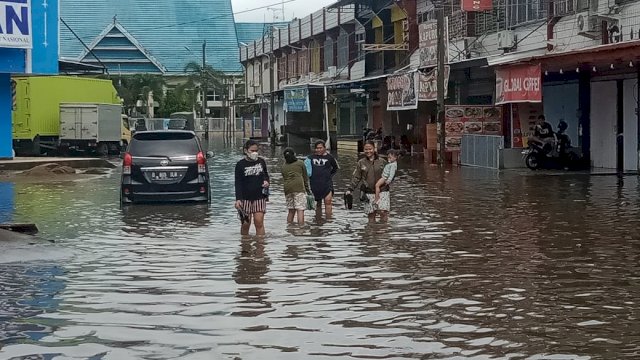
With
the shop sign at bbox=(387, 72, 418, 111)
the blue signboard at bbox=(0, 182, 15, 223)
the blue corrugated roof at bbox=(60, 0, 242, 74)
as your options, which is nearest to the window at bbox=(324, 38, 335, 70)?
the shop sign at bbox=(387, 72, 418, 111)

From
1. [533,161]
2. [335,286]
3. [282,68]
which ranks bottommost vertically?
[335,286]

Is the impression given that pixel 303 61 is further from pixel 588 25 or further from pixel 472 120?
pixel 588 25

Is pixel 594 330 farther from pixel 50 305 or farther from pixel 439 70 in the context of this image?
pixel 439 70

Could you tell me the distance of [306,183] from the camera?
16344mm

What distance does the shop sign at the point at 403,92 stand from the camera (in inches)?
1486

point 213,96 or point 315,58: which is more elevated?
point 315,58

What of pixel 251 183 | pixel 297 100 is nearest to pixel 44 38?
pixel 251 183

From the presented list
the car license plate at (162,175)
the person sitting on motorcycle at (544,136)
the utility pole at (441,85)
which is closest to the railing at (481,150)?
the utility pole at (441,85)

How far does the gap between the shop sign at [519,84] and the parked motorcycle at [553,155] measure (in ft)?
5.50

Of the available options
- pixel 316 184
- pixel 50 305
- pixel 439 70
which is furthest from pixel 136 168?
pixel 439 70

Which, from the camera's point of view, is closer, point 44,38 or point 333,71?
point 44,38

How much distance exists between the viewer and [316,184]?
17.2 m

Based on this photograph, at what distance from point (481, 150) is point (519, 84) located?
4289 mm

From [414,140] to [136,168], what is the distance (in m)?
27.8
